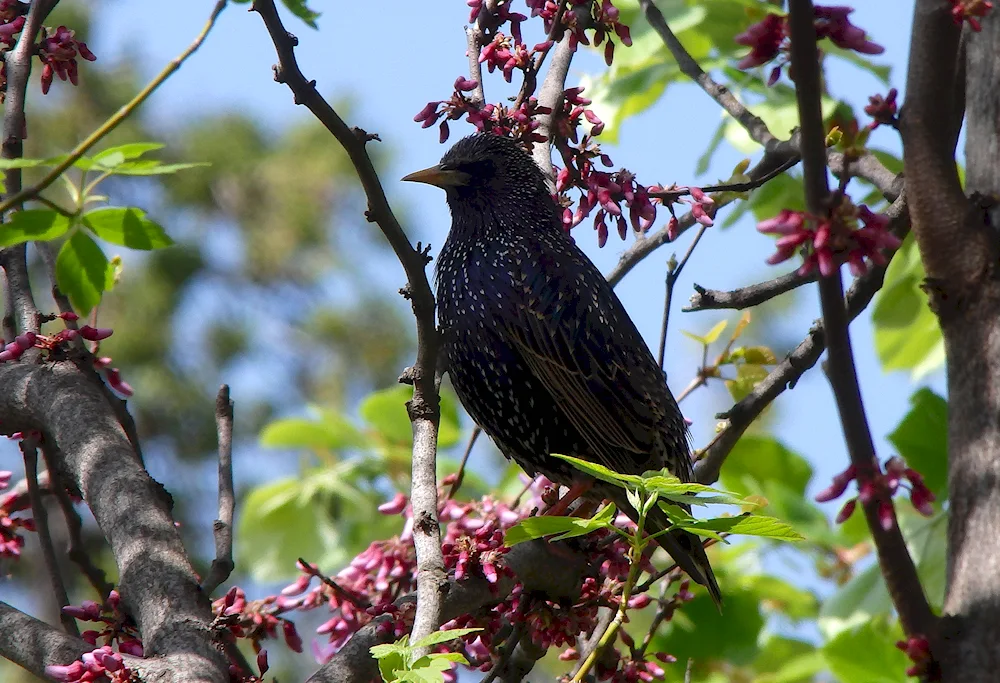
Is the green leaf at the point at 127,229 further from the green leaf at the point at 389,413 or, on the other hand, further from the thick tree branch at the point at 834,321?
the green leaf at the point at 389,413

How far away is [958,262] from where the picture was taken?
192 cm

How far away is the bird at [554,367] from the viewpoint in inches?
123

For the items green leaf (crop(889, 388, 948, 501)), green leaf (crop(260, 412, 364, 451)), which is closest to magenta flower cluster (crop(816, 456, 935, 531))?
green leaf (crop(889, 388, 948, 501))

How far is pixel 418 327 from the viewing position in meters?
2.26

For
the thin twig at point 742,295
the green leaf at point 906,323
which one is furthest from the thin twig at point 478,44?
the green leaf at point 906,323

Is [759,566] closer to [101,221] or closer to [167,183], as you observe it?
[101,221]

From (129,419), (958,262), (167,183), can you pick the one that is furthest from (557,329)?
(167,183)

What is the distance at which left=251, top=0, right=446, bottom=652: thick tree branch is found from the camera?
187 cm

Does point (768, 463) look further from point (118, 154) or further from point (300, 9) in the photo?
point (118, 154)

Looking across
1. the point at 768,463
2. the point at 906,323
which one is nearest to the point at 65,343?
the point at 768,463

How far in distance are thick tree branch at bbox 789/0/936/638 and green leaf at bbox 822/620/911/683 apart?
4.51 ft

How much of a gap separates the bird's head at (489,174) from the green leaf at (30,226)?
1864 mm

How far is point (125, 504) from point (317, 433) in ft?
5.98

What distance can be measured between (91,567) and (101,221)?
37.5 inches
